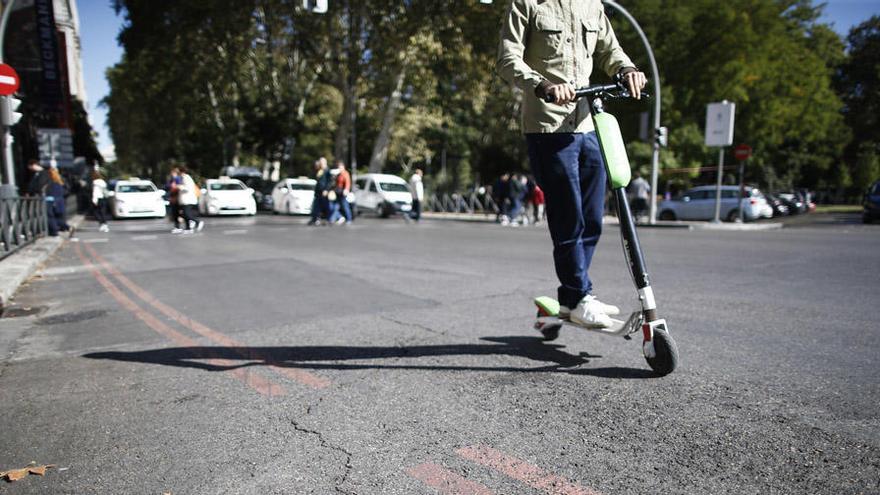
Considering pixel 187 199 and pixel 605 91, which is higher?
pixel 605 91

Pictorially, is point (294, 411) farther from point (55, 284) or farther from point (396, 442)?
point (55, 284)

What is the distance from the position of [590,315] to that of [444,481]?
151cm

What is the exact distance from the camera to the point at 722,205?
23656 millimetres

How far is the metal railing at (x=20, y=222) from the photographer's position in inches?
329

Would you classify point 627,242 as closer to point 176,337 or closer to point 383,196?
point 176,337

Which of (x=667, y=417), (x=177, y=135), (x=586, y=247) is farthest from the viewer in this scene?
(x=177, y=135)

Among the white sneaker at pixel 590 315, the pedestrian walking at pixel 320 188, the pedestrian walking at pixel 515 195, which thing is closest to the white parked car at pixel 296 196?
the pedestrian walking at pixel 320 188

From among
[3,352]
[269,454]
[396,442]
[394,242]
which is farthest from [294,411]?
[394,242]

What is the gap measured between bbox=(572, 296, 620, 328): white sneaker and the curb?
4.87m

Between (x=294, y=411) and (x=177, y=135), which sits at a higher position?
(x=177, y=135)

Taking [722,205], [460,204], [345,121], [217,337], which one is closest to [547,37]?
[217,337]

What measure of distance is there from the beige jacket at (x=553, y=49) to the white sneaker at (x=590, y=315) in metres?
0.93

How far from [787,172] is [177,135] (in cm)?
4676

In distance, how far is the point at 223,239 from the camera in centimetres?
1273
